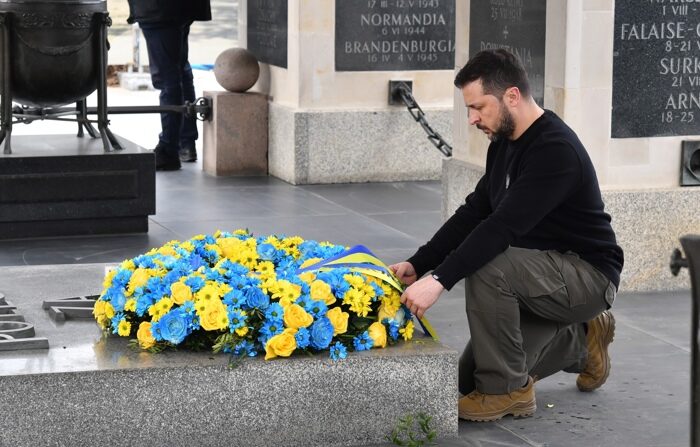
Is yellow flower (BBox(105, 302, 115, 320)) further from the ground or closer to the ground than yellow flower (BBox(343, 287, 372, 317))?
closer to the ground

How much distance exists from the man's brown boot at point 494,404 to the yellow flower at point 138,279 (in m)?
1.18

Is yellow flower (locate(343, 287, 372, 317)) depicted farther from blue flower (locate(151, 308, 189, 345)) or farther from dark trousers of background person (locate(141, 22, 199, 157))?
dark trousers of background person (locate(141, 22, 199, 157))

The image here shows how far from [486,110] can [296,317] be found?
979 mm

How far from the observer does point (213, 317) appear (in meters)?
4.27

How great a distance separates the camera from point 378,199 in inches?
379

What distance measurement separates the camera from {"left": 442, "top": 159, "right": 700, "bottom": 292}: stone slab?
6.66 m

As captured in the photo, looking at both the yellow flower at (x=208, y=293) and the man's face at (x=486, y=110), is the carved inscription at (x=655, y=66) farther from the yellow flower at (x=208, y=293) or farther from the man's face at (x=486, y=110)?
the yellow flower at (x=208, y=293)

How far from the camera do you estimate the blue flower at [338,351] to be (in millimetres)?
4340

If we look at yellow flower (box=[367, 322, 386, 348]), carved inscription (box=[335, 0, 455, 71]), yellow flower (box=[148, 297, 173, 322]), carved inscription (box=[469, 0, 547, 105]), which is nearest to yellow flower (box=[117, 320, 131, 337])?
yellow flower (box=[148, 297, 173, 322])

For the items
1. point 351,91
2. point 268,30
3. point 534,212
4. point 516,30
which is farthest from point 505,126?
point 268,30

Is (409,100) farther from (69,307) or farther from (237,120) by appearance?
(69,307)

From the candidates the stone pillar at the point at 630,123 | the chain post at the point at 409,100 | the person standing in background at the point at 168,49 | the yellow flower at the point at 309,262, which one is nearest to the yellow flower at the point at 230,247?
the yellow flower at the point at 309,262

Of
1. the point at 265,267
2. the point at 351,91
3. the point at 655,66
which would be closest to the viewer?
the point at 265,267

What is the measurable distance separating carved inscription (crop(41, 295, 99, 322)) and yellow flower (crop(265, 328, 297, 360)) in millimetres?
875
